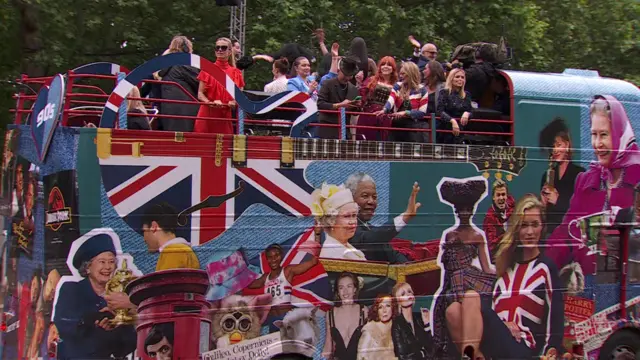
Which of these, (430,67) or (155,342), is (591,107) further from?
(155,342)

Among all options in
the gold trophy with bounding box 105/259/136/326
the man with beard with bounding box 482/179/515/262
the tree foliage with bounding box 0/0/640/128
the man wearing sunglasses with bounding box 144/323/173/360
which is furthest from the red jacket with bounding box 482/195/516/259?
the tree foliage with bounding box 0/0/640/128

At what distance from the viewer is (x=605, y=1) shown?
24828 mm

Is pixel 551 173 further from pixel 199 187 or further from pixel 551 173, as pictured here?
pixel 199 187

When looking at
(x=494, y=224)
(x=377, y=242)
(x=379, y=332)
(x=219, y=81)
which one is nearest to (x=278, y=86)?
(x=219, y=81)

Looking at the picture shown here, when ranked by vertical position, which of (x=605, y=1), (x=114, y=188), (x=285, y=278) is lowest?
(x=285, y=278)

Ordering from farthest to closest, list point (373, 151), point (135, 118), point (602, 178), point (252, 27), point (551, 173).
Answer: point (252, 27) → point (602, 178) → point (551, 173) → point (373, 151) → point (135, 118)

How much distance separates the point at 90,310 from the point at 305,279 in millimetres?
2243

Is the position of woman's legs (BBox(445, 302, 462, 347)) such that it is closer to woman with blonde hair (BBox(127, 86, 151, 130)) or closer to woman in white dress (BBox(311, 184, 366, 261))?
woman in white dress (BBox(311, 184, 366, 261))

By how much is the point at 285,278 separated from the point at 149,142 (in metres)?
1.98

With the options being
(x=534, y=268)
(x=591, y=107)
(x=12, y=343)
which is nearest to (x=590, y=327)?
(x=534, y=268)

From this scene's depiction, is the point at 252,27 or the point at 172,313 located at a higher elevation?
the point at 252,27

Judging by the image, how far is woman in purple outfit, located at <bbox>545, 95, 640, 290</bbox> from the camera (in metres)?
10.6

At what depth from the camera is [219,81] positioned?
332 inches

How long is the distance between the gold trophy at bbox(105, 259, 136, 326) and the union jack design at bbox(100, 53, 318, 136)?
133 centimetres
